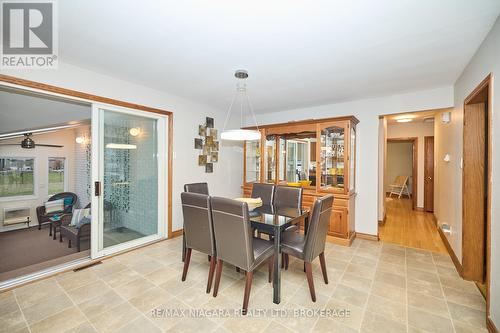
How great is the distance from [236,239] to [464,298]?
232cm

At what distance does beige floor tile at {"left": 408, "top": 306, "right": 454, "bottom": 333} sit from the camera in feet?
5.59

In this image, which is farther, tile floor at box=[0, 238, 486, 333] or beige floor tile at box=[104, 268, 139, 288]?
beige floor tile at box=[104, 268, 139, 288]

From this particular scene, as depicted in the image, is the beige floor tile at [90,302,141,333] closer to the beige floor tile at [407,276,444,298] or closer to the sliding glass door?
the sliding glass door

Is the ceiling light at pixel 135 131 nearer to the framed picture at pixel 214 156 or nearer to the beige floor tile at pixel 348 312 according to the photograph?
the framed picture at pixel 214 156

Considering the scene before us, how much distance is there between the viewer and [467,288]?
2254 millimetres

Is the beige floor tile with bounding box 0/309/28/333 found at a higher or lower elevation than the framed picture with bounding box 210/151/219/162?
lower

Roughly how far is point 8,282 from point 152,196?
179 cm

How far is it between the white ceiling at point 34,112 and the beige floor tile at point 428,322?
435 centimetres

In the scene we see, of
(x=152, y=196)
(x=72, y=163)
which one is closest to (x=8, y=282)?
(x=152, y=196)

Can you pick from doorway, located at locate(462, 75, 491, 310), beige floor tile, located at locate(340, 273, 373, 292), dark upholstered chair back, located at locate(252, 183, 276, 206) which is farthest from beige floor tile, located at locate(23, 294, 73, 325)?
doorway, located at locate(462, 75, 491, 310)

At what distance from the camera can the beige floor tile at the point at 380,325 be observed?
1679 millimetres

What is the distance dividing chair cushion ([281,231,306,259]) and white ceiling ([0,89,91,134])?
316cm

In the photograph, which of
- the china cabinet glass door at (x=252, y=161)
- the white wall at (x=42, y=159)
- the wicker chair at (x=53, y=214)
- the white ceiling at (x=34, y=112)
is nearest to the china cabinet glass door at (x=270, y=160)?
the china cabinet glass door at (x=252, y=161)

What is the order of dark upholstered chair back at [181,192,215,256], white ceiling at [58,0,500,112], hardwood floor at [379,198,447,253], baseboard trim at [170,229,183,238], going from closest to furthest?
white ceiling at [58,0,500,112] < dark upholstered chair back at [181,192,215,256] < hardwood floor at [379,198,447,253] < baseboard trim at [170,229,183,238]
